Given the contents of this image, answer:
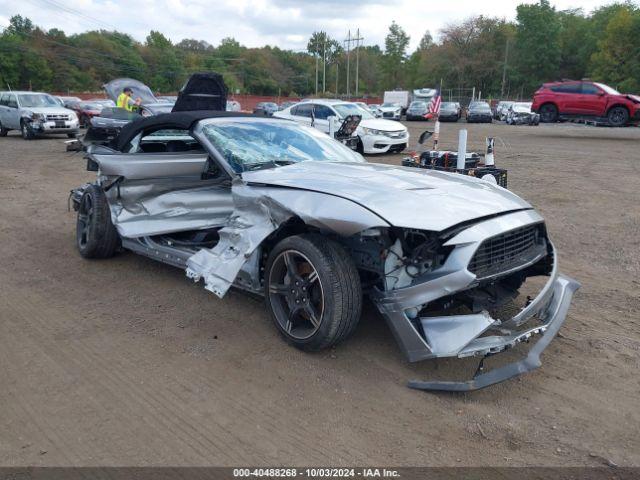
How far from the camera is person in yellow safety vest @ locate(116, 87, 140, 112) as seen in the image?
565 inches

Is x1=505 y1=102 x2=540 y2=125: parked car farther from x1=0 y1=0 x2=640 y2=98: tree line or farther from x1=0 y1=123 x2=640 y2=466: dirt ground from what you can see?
x1=0 y1=0 x2=640 y2=98: tree line

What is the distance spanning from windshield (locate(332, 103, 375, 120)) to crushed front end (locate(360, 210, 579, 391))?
12542 mm

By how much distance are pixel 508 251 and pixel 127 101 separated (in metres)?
13.4

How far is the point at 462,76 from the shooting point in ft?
255

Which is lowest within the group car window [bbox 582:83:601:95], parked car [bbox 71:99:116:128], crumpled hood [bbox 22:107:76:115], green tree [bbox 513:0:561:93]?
parked car [bbox 71:99:116:128]

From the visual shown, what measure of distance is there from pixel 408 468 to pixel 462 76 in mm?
81876

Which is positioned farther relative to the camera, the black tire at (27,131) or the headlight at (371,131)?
the black tire at (27,131)

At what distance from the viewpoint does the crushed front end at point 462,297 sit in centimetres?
308

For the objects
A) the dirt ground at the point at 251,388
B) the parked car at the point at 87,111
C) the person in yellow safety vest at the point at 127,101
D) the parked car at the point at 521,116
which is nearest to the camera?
the dirt ground at the point at 251,388

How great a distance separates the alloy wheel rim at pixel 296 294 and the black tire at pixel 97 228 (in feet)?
8.06

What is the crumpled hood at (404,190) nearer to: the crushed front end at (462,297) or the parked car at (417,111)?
the crushed front end at (462,297)

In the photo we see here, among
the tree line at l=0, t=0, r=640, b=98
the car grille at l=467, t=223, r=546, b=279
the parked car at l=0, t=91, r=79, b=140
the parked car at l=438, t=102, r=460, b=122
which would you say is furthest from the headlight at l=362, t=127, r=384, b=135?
the tree line at l=0, t=0, r=640, b=98

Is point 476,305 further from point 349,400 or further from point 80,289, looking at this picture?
point 80,289

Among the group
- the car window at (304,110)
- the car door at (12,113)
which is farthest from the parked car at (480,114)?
the car door at (12,113)
